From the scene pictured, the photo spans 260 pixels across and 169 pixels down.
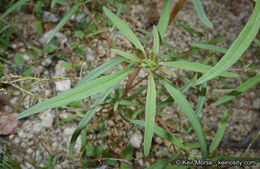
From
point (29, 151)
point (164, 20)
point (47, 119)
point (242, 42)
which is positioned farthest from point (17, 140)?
point (242, 42)

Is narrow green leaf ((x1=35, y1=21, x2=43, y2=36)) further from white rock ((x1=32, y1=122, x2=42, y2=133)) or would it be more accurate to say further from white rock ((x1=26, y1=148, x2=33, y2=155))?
white rock ((x1=26, y1=148, x2=33, y2=155))

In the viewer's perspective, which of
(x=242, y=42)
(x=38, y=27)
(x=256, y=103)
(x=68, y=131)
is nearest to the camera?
(x=242, y=42)

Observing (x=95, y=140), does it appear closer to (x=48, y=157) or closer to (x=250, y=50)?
(x=48, y=157)

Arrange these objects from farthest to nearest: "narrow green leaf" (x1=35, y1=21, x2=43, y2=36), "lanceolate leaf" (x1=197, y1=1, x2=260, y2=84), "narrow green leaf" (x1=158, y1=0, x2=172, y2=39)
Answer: "narrow green leaf" (x1=35, y1=21, x2=43, y2=36), "narrow green leaf" (x1=158, y1=0, x2=172, y2=39), "lanceolate leaf" (x1=197, y1=1, x2=260, y2=84)

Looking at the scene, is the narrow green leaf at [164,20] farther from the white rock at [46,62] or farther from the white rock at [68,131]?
the white rock at [46,62]

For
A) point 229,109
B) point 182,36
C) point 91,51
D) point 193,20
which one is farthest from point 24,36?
point 229,109

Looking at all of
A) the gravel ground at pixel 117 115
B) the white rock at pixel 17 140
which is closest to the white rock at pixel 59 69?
the gravel ground at pixel 117 115

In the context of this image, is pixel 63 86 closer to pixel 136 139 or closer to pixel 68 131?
pixel 68 131

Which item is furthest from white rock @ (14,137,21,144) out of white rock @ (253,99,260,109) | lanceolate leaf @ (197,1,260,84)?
white rock @ (253,99,260,109)
